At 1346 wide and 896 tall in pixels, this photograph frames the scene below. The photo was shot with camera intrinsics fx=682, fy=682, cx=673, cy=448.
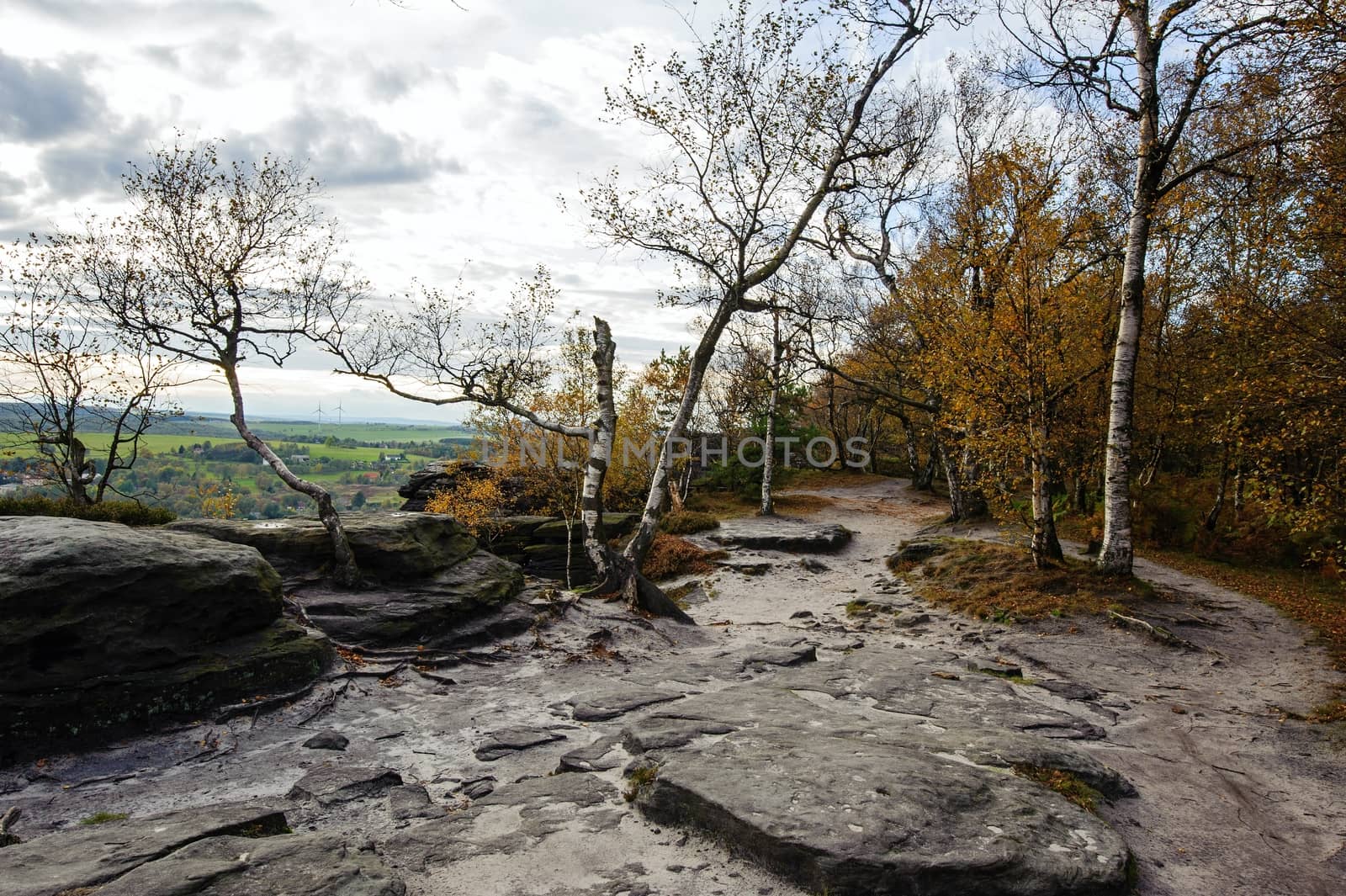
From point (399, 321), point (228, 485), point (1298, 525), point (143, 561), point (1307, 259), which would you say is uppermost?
point (1307, 259)

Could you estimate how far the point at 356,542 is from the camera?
1184 cm

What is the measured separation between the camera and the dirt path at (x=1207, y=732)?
5426mm

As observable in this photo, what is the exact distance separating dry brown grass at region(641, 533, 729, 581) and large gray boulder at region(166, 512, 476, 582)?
33.8ft

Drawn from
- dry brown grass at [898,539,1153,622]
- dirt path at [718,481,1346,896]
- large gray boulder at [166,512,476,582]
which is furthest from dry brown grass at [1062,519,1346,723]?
large gray boulder at [166,512,476,582]

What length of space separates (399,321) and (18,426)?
16.2 m

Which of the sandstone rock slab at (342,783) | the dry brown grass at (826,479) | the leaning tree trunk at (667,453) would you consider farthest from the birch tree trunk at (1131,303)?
the dry brown grass at (826,479)

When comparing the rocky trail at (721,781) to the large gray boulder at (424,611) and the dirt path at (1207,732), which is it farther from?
the large gray boulder at (424,611)

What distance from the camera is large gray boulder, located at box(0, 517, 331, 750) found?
6699 mm

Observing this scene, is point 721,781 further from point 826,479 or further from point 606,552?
point 826,479

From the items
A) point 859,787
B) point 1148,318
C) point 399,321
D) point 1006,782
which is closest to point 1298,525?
point 1006,782

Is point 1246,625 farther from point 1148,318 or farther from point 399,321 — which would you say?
point 399,321

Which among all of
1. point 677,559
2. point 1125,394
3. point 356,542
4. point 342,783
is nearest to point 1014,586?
point 1125,394

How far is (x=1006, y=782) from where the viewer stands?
18.0 feet

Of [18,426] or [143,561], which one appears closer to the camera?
[143,561]
